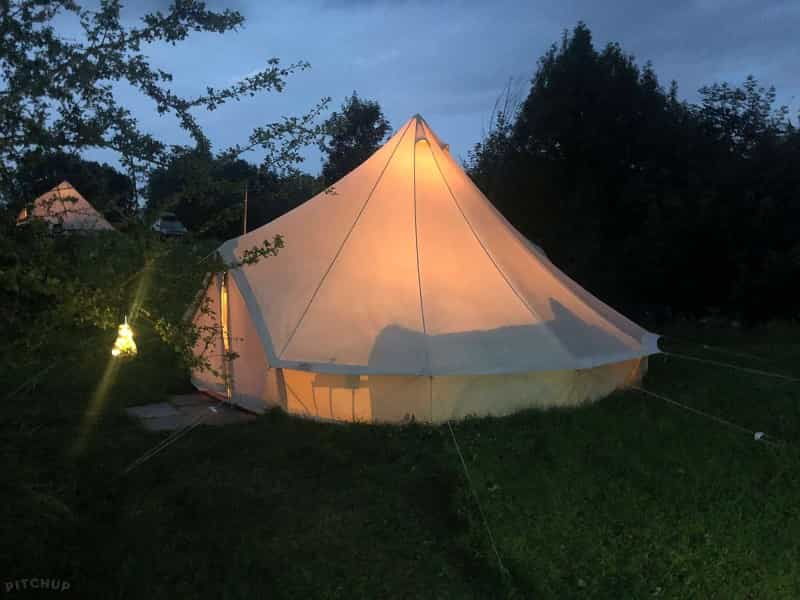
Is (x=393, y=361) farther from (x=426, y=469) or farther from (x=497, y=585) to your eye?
(x=497, y=585)

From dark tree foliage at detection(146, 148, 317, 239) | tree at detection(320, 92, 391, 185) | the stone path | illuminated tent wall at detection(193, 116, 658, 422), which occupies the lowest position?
the stone path

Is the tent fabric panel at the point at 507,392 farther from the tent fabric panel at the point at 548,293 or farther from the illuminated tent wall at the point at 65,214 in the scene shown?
the illuminated tent wall at the point at 65,214

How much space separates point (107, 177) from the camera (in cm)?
294

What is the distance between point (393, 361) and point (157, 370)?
3.97 m

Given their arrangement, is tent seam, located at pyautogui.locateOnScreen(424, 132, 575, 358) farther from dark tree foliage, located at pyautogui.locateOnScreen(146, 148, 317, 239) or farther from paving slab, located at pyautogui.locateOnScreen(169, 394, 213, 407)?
dark tree foliage, located at pyautogui.locateOnScreen(146, 148, 317, 239)

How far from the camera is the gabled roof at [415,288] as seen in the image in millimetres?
5867

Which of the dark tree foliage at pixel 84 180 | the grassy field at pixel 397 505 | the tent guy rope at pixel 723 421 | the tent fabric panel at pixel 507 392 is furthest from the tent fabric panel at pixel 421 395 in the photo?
the dark tree foliage at pixel 84 180

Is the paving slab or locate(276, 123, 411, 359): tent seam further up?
locate(276, 123, 411, 359): tent seam

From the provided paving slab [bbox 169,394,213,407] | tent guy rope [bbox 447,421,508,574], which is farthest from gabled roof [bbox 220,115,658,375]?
paving slab [bbox 169,394,213,407]

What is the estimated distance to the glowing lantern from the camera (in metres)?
2.70

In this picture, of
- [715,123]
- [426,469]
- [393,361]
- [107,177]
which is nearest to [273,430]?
[393,361]

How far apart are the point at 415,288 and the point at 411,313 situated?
0.95 ft

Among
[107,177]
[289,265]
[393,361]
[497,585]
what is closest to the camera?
[107,177]

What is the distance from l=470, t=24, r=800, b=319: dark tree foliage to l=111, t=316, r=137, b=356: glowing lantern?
11006 mm
